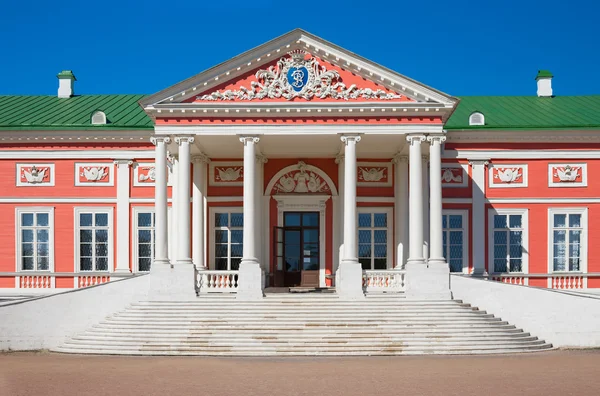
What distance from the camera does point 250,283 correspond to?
64.8 ft

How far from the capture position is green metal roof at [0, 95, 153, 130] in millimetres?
24391

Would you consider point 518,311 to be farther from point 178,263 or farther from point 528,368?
point 178,263

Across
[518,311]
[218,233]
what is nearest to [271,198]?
[218,233]

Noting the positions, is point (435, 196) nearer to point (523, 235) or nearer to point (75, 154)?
point (523, 235)

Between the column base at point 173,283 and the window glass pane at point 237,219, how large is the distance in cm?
437

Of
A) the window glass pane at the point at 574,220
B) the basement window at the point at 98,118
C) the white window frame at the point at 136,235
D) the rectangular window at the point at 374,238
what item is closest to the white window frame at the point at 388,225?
the rectangular window at the point at 374,238

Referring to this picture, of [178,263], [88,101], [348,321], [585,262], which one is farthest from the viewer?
[88,101]

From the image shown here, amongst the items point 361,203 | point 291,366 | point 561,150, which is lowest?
point 291,366

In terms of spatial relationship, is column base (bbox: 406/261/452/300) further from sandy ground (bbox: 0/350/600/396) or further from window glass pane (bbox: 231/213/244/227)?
window glass pane (bbox: 231/213/244/227)

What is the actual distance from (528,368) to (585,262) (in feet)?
34.9

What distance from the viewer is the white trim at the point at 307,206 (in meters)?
24.1

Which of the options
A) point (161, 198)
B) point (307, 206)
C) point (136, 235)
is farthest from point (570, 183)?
point (136, 235)

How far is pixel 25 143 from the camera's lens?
24.4 m

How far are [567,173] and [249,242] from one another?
36.3 feet
